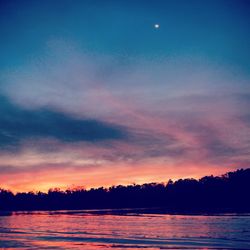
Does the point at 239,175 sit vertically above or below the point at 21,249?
above

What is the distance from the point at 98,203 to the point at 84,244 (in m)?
176

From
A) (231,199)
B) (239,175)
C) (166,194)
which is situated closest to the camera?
(231,199)

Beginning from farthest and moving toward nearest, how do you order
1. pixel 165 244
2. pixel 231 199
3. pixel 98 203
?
pixel 98 203 < pixel 231 199 < pixel 165 244

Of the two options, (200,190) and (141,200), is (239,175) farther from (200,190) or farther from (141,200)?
(141,200)

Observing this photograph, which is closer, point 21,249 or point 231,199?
point 21,249

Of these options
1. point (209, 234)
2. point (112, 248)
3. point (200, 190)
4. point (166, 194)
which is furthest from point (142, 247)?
point (166, 194)

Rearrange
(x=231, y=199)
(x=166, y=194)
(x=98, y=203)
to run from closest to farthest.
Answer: (x=231, y=199)
(x=166, y=194)
(x=98, y=203)

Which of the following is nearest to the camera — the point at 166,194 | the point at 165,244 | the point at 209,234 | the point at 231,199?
the point at 165,244

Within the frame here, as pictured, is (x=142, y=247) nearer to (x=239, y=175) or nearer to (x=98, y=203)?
(x=239, y=175)

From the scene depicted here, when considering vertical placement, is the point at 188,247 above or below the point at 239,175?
below

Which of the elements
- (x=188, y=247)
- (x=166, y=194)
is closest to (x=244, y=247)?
(x=188, y=247)

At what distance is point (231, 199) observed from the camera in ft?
423

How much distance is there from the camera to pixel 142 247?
25.2m

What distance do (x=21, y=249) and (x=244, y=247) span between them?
14112 millimetres
